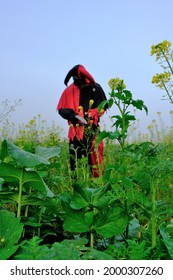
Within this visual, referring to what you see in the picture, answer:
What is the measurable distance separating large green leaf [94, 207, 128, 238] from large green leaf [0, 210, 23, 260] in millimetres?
325

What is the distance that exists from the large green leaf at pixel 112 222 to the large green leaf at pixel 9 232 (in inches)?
12.8

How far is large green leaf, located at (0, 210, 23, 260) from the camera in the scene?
60.4 inches

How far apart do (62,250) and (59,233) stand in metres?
0.63

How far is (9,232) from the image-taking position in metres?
1.61

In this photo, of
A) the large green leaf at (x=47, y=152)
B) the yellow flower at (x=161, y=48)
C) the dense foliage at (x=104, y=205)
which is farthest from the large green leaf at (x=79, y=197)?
the yellow flower at (x=161, y=48)

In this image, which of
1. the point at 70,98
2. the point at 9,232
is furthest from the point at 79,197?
the point at 70,98

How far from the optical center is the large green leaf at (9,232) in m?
1.53

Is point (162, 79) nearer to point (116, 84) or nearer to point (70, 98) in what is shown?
point (116, 84)

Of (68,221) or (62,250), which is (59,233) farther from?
(62,250)

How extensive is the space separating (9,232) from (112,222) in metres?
0.40

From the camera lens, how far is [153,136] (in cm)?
689
